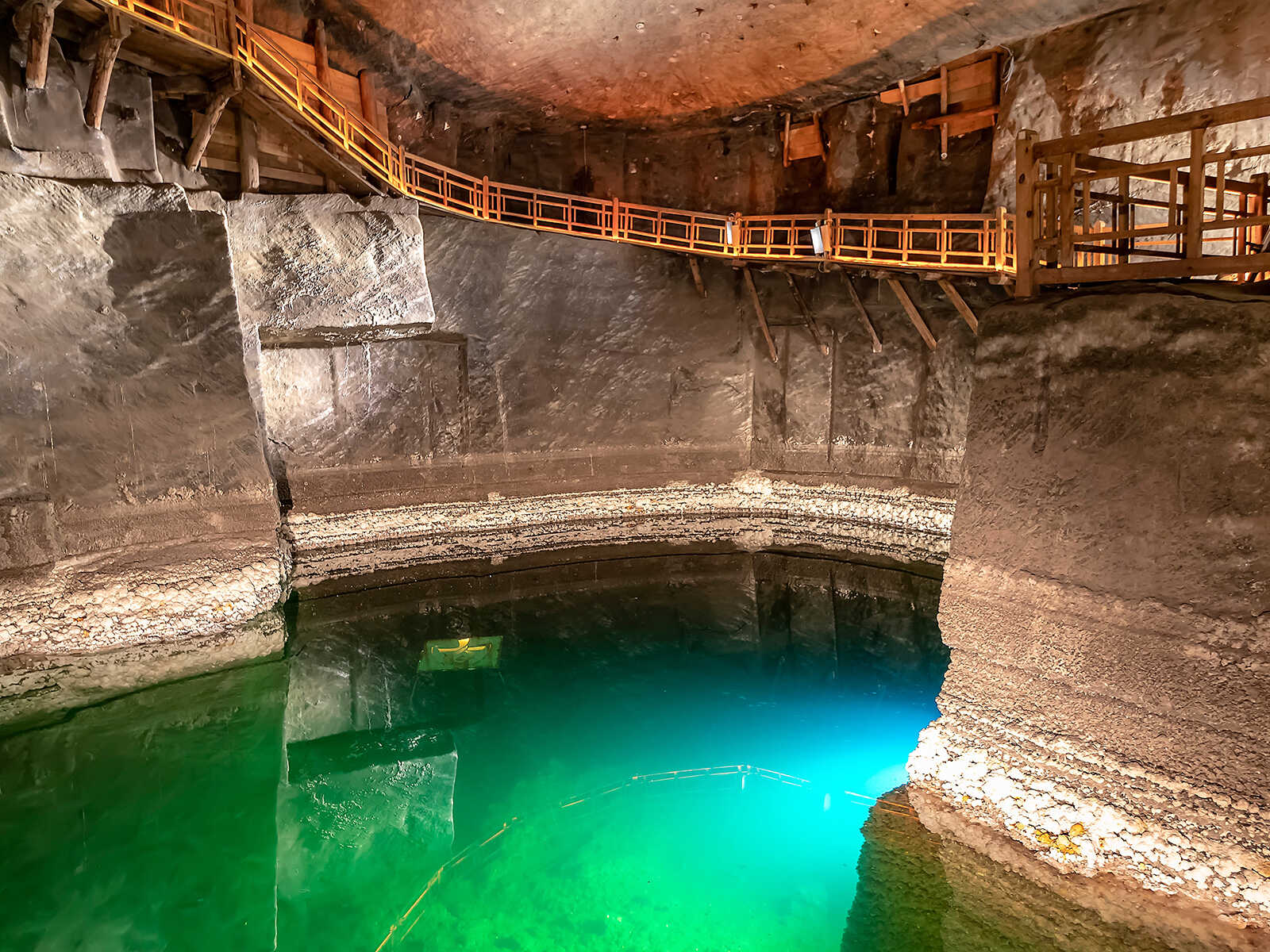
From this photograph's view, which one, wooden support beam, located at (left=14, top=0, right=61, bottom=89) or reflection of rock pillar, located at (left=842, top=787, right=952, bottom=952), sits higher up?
wooden support beam, located at (left=14, top=0, right=61, bottom=89)

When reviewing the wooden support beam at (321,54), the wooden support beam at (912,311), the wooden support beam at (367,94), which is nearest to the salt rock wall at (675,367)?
the wooden support beam at (912,311)

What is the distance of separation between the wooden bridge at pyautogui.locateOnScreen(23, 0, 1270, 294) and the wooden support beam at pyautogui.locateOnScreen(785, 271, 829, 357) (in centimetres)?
76

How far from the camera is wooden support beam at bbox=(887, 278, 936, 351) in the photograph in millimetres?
12977

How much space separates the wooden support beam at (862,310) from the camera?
1409 centimetres

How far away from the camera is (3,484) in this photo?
839 centimetres

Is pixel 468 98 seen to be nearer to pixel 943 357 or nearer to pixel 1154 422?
pixel 943 357

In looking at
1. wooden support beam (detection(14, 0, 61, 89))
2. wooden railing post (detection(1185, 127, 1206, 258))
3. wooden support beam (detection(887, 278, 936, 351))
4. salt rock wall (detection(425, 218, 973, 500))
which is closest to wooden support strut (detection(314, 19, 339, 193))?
salt rock wall (detection(425, 218, 973, 500))

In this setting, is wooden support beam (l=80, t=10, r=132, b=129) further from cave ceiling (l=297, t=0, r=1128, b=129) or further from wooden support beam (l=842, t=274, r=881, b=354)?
wooden support beam (l=842, t=274, r=881, b=354)

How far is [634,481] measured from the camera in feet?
49.6

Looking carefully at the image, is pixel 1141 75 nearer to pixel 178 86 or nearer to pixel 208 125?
pixel 208 125

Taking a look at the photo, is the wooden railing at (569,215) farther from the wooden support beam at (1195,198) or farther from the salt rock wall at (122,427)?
the wooden support beam at (1195,198)

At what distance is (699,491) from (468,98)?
26.0ft

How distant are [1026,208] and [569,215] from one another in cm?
935

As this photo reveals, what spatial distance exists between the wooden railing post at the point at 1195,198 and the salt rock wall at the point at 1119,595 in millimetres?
273
